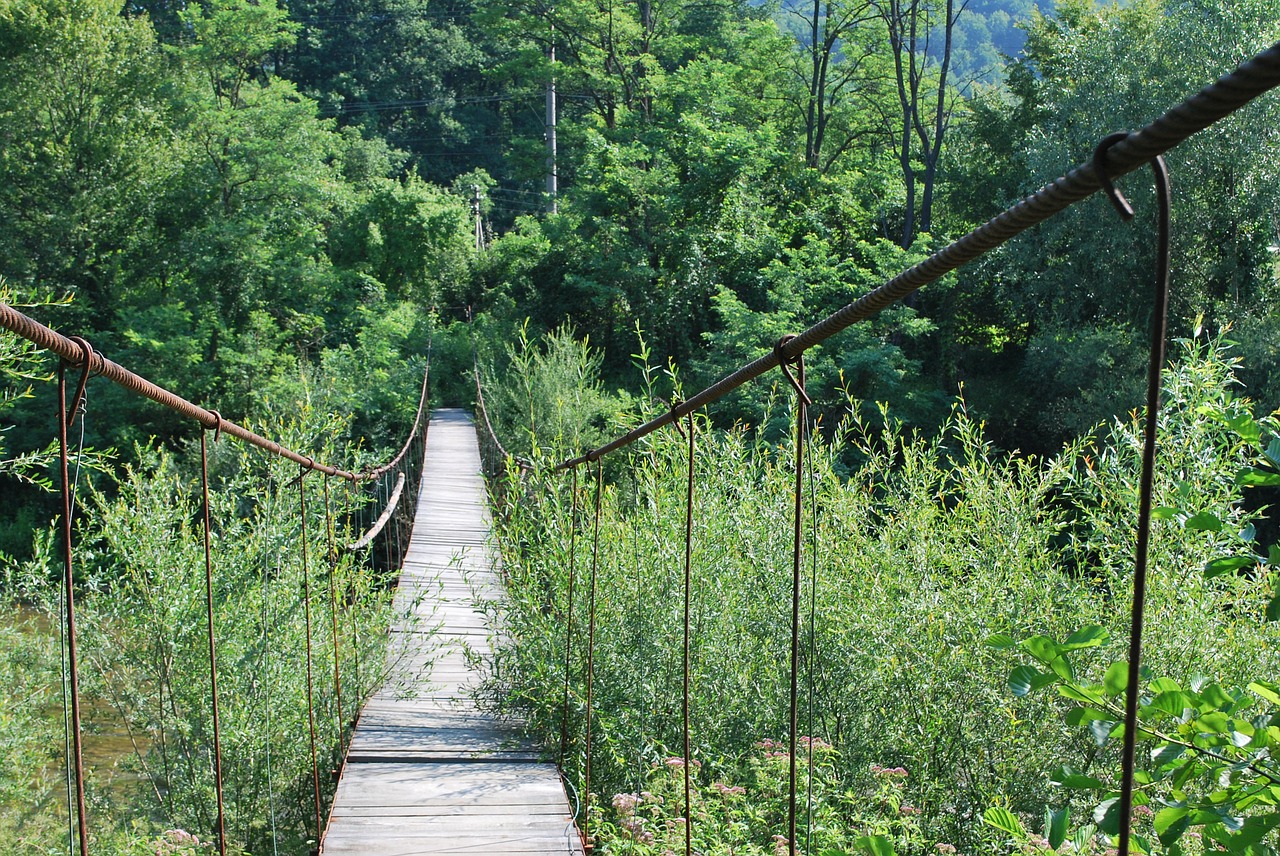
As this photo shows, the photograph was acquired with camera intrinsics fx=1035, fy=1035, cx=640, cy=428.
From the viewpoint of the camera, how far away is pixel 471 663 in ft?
15.0

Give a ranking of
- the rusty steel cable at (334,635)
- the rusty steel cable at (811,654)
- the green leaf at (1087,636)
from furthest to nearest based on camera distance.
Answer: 1. the rusty steel cable at (334,635)
2. the rusty steel cable at (811,654)
3. the green leaf at (1087,636)

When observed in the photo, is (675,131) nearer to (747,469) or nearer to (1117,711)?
(747,469)

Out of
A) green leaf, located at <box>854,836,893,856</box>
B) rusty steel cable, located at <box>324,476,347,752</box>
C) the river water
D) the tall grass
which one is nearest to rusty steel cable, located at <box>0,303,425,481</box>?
green leaf, located at <box>854,836,893,856</box>

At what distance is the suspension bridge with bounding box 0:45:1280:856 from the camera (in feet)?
2.32

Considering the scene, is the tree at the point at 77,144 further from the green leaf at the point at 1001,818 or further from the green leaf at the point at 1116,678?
the green leaf at the point at 1116,678

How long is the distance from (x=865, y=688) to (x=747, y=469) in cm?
117

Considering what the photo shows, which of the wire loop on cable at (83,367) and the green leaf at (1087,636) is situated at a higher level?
the wire loop on cable at (83,367)

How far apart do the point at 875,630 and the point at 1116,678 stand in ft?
7.70

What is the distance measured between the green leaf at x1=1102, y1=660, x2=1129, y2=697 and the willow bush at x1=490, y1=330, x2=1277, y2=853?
1.76 m

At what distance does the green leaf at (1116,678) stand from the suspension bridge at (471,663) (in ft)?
0.09

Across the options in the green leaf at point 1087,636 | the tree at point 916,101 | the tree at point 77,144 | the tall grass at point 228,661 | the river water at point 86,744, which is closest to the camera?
the green leaf at point 1087,636

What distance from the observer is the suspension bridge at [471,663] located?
708 millimetres

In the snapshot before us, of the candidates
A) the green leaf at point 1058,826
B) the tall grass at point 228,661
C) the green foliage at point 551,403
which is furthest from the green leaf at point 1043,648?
the green foliage at point 551,403

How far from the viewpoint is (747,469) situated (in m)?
4.36
